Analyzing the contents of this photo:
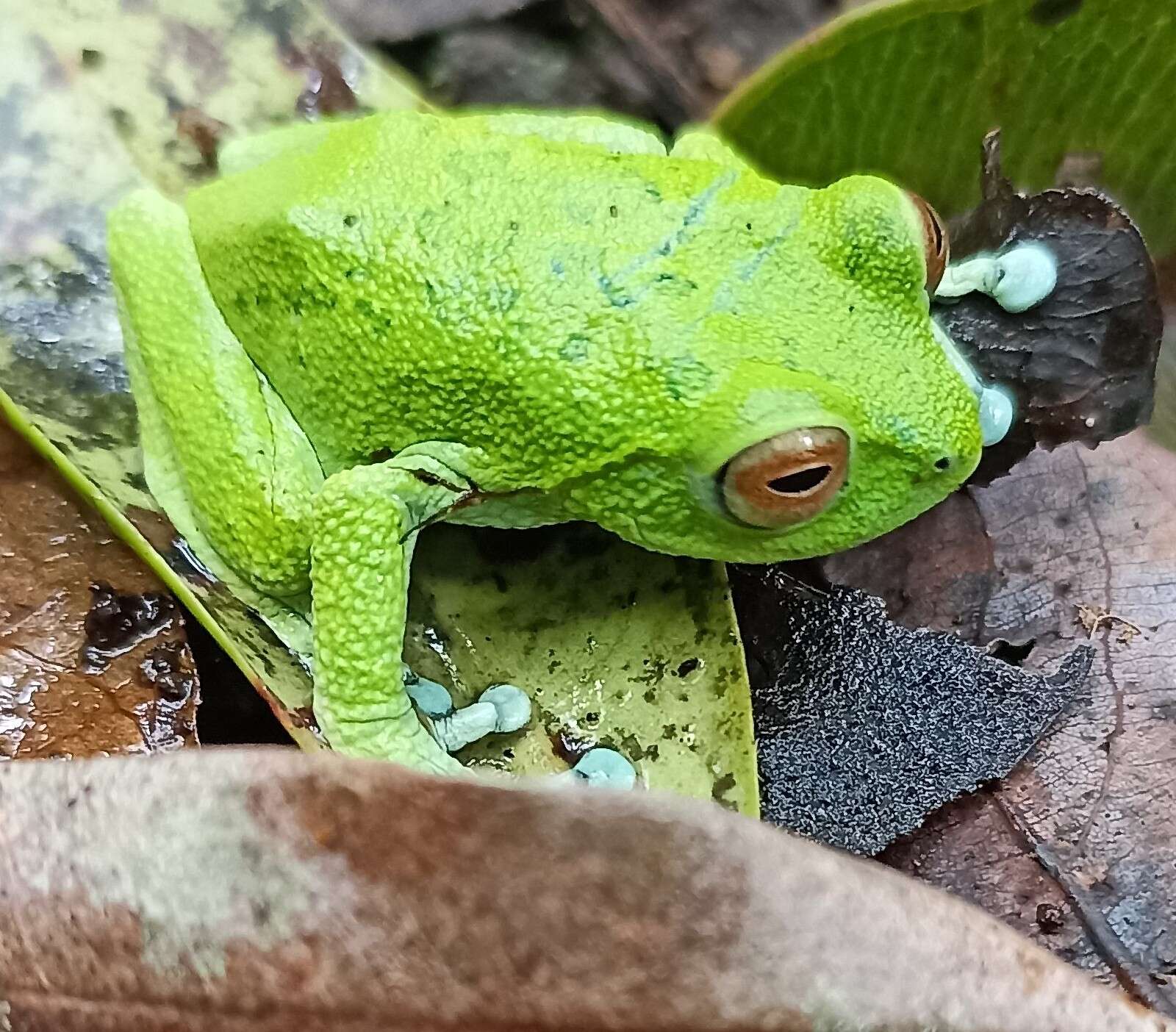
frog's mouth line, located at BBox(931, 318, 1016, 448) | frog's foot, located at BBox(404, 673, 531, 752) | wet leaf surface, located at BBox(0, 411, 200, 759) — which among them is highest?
frog's mouth line, located at BBox(931, 318, 1016, 448)

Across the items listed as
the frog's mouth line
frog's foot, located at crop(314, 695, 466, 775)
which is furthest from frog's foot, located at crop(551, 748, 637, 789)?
the frog's mouth line

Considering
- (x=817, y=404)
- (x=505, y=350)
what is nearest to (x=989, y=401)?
(x=817, y=404)

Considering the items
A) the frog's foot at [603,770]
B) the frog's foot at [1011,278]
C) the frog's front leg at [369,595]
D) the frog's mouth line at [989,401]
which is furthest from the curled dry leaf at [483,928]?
the frog's foot at [1011,278]

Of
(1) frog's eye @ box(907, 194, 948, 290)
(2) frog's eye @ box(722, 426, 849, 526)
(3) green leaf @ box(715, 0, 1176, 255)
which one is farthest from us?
(3) green leaf @ box(715, 0, 1176, 255)

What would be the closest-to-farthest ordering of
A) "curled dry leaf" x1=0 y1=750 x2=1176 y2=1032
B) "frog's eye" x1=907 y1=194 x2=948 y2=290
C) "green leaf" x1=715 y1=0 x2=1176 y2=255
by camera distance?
"curled dry leaf" x1=0 y1=750 x2=1176 y2=1032 < "frog's eye" x1=907 y1=194 x2=948 y2=290 < "green leaf" x1=715 y1=0 x2=1176 y2=255

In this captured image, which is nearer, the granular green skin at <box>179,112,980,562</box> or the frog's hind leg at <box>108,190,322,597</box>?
the granular green skin at <box>179,112,980,562</box>

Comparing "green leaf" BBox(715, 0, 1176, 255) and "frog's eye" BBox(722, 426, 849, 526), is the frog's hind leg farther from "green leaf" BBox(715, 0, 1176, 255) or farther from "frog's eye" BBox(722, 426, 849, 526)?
"green leaf" BBox(715, 0, 1176, 255)

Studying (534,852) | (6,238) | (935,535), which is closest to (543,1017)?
(534,852)
